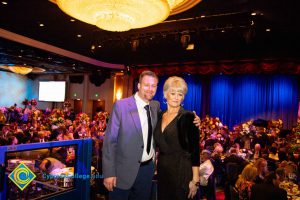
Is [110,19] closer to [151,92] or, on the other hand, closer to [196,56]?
[151,92]

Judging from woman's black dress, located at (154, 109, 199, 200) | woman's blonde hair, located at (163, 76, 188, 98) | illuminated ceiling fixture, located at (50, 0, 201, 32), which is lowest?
woman's black dress, located at (154, 109, 199, 200)

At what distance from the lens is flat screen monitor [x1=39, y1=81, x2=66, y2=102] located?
18.2m

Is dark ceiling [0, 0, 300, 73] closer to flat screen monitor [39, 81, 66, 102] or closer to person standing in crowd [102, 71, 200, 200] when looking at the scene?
person standing in crowd [102, 71, 200, 200]

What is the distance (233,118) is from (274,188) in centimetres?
994

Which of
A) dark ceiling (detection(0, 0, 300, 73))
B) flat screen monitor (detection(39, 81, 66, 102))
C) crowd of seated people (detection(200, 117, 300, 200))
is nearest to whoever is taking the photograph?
crowd of seated people (detection(200, 117, 300, 200))

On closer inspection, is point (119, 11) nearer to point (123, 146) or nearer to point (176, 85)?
point (176, 85)

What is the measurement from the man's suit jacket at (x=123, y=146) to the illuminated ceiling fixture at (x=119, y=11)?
148 cm

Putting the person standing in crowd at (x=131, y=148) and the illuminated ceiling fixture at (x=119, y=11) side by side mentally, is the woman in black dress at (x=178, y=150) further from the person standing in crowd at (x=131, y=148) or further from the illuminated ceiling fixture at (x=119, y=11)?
the illuminated ceiling fixture at (x=119, y=11)

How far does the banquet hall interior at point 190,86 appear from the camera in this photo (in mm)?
2114

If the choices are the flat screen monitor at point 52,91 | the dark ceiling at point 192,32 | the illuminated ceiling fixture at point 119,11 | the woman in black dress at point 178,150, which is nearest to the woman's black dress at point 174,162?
the woman in black dress at point 178,150

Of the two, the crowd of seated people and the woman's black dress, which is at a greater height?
the woman's black dress

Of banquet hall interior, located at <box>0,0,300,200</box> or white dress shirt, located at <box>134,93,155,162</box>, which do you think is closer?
banquet hall interior, located at <box>0,0,300,200</box>

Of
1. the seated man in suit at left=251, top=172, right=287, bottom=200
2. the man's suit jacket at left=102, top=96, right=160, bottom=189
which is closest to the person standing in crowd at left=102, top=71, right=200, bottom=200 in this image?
the man's suit jacket at left=102, top=96, right=160, bottom=189

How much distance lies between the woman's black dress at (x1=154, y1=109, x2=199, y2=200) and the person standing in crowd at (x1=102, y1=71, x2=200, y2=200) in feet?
0.46
